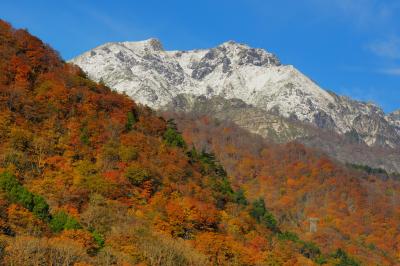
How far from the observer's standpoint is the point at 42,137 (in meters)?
86.1

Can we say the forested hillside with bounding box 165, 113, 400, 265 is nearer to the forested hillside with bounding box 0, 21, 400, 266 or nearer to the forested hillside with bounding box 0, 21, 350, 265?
the forested hillside with bounding box 0, 21, 400, 266

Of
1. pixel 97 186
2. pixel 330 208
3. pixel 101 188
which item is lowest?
pixel 101 188

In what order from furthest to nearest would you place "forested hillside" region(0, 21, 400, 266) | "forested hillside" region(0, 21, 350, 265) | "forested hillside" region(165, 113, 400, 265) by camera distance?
"forested hillside" region(165, 113, 400, 265) < "forested hillside" region(0, 21, 400, 266) < "forested hillside" region(0, 21, 350, 265)

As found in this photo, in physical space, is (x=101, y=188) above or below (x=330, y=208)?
below

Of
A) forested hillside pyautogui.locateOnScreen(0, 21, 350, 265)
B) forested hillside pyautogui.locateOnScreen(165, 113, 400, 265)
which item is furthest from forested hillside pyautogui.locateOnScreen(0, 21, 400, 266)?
forested hillside pyautogui.locateOnScreen(165, 113, 400, 265)

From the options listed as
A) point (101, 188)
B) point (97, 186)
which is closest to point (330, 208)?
point (101, 188)

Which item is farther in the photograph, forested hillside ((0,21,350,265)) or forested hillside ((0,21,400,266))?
Result: forested hillside ((0,21,400,266))

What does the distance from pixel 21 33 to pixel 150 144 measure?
31688mm

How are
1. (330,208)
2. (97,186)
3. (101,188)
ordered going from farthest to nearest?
(330,208)
(101,188)
(97,186)

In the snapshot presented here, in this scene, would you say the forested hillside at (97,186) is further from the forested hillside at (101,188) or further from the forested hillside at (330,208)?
the forested hillside at (330,208)

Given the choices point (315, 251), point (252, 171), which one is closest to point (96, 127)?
point (315, 251)

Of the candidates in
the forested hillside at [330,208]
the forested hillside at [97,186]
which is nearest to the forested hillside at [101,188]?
the forested hillside at [97,186]

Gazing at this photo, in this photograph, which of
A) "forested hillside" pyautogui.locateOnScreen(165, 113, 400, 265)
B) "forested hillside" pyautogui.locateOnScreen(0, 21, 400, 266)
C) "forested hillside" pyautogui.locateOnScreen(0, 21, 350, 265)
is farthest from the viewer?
"forested hillside" pyautogui.locateOnScreen(165, 113, 400, 265)

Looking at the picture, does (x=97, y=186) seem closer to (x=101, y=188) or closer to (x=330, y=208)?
(x=101, y=188)
